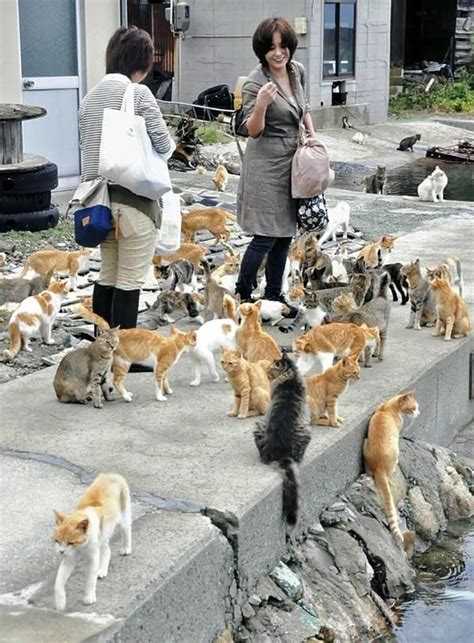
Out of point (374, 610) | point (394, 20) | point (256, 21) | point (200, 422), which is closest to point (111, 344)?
point (200, 422)

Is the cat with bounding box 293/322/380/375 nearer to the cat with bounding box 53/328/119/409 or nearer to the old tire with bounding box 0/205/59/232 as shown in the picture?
the cat with bounding box 53/328/119/409

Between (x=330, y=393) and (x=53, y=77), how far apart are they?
699 centimetres

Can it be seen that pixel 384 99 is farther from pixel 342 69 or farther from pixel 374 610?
pixel 374 610

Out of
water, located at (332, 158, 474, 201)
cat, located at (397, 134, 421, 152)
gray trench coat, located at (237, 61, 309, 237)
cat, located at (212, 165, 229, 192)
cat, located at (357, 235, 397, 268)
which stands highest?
gray trench coat, located at (237, 61, 309, 237)

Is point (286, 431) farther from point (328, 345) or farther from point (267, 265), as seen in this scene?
point (267, 265)

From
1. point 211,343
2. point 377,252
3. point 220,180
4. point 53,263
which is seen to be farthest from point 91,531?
point 220,180

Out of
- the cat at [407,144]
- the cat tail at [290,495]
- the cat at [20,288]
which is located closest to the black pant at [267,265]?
the cat at [20,288]

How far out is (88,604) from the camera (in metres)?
3.16

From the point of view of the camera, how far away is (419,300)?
21.6ft

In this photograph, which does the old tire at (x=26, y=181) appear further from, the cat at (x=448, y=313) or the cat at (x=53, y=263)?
the cat at (x=448, y=313)

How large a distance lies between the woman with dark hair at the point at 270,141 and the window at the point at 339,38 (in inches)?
608

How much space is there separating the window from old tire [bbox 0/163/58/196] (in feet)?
42.6

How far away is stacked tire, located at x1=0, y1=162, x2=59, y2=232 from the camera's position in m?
9.07

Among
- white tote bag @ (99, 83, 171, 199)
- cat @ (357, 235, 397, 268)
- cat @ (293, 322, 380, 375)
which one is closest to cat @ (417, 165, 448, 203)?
cat @ (357, 235, 397, 268)
